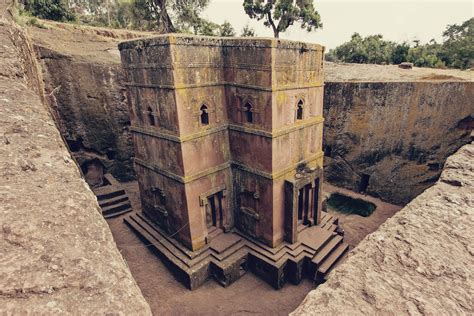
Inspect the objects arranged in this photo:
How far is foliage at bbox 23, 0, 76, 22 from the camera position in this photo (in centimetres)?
1803

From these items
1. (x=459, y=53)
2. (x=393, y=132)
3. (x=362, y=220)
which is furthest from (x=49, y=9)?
(x=459, y=53)

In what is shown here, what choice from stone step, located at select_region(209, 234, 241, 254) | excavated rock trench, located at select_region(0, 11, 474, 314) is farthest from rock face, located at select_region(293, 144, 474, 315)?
stone step, located at select_region(209, 234, 241, 254)

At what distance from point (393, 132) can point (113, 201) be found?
14.6 m

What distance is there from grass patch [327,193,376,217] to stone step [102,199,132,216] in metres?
10.9

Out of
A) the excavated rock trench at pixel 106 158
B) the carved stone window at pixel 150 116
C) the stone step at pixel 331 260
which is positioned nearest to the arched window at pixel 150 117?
the carved stone window at pixel 150 116

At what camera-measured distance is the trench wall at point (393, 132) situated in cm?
1266

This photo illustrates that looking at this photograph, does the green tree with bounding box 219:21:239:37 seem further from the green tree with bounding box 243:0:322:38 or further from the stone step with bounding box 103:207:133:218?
the stone step with bounding box 103:207:133:218

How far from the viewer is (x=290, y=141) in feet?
31.1

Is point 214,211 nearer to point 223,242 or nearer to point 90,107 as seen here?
point 223,242

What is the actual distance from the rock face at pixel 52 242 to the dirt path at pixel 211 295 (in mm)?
7914

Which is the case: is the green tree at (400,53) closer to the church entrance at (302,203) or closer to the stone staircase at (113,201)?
the church entrance at (302,203)

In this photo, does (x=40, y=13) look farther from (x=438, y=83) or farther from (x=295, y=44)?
(x=438, y=83)

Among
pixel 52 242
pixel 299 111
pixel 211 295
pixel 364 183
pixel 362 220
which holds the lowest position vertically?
pixel 362 220

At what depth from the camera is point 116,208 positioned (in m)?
13.1
